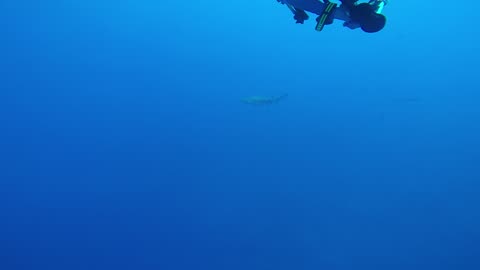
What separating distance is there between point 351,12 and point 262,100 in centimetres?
320

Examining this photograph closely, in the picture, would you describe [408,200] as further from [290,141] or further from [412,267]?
[290,141]

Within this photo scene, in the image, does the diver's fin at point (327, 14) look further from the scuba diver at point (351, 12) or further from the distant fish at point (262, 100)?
the distant fish at point (262, 100)

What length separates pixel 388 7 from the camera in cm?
471

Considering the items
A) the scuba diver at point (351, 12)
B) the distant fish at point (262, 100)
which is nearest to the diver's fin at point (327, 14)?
the scuba diver at point (351, 12)

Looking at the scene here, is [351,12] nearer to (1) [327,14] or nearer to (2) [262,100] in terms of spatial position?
(1) [327,14]

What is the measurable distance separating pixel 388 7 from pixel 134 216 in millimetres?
4359

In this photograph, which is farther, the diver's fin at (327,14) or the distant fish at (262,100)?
the distant fish at (262,100)

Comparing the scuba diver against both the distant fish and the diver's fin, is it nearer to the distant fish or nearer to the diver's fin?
the diver's fin

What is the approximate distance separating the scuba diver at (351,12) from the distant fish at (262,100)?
9.92ft

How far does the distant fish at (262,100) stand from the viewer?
484 centimetres

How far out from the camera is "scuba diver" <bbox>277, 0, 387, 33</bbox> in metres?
1.66

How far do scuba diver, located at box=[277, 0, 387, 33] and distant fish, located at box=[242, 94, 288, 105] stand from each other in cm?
302

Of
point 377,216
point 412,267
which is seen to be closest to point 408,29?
point 377,216

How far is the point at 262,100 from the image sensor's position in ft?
16.0
